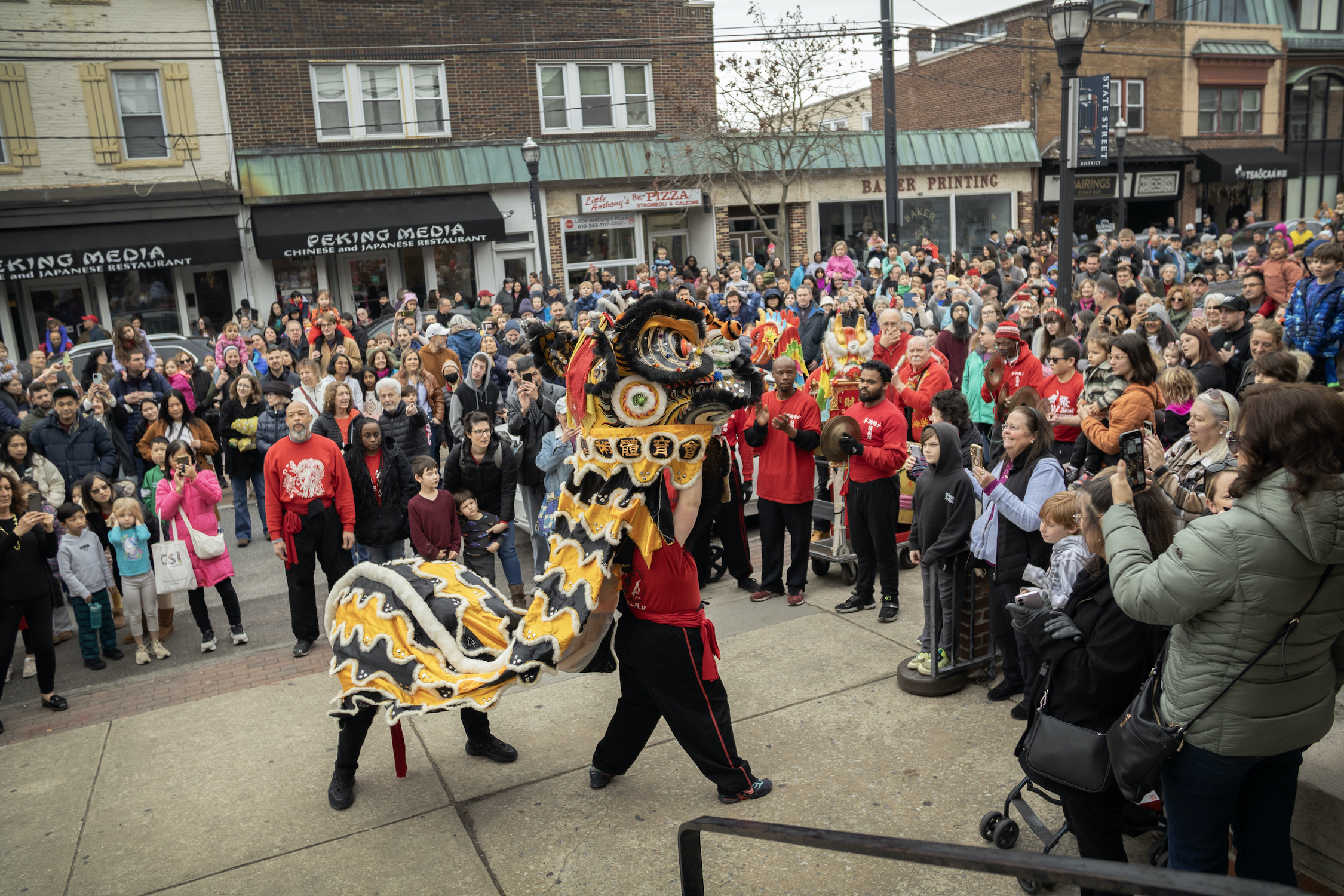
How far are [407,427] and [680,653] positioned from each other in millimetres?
5072

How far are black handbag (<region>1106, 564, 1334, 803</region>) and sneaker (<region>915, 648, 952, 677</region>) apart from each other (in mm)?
2300

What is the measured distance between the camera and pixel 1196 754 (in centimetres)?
296

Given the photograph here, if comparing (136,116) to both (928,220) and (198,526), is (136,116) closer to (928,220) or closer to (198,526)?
(198,526)

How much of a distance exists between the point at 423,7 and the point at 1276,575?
2207 cm

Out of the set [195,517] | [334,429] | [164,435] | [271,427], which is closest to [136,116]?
[164,435]

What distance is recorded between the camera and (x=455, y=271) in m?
22.1

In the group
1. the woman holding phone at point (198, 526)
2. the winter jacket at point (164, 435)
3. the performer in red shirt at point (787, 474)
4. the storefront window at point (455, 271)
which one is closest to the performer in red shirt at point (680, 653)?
the performer in red shirt at point (787, 474)

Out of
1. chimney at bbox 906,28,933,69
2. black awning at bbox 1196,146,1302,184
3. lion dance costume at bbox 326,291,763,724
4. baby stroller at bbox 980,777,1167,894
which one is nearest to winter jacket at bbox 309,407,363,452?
lion dance costume at bbox 326,291,763,724

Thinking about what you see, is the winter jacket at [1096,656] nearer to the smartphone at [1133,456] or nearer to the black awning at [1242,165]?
the smartphone at [1133,456]

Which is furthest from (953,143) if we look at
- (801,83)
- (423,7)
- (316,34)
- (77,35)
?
(77,35)

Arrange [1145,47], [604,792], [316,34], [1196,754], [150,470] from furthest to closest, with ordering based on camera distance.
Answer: [1145,47] → [316,34] → [150,470] → [604,792] → [1196,754]

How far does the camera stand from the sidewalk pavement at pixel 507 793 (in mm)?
4199

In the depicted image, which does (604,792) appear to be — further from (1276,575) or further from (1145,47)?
(1145,47)

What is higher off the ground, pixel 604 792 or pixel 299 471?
pixel 299 471
